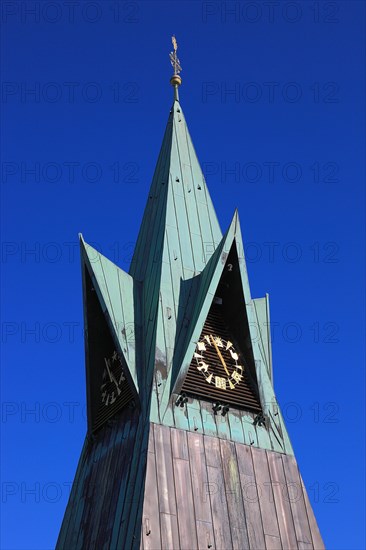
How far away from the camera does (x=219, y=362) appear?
3064 cm

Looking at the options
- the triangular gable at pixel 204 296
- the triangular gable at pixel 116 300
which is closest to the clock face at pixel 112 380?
the triangular gable at pixel 116 300

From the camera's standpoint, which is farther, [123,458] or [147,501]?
[123,458]

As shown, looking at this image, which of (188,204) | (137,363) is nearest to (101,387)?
(137,363)

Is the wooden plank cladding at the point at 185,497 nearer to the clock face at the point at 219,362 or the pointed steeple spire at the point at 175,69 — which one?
the clock face at the point at 219,362

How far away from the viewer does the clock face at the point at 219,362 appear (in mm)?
30125

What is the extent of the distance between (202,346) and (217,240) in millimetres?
5967

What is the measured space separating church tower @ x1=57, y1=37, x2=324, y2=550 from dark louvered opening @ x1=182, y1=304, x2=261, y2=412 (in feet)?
0.12

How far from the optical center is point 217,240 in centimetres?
3534

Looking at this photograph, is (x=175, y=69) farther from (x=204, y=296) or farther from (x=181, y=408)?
(x=181, y=408)

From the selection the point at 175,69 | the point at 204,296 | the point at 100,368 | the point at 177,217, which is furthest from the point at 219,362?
the point at 175,69

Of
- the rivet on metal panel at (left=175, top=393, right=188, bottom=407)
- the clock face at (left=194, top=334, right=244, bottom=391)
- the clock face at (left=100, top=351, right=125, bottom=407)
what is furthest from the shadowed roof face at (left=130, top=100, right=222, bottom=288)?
the rivet on metal panel at (left=175, top=393, right=188, bottom=407)

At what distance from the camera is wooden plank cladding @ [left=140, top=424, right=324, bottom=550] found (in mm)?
26109

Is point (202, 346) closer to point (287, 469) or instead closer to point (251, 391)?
point (251, 391)

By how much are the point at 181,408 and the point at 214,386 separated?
1.51 m
